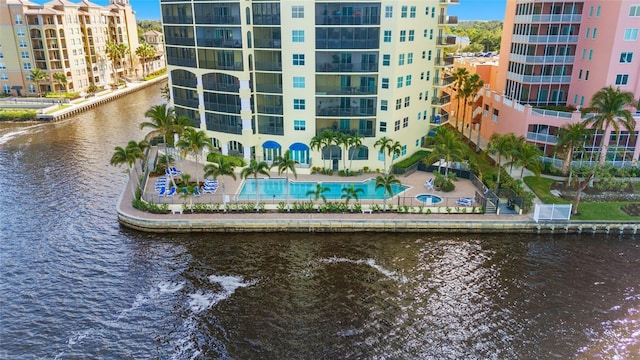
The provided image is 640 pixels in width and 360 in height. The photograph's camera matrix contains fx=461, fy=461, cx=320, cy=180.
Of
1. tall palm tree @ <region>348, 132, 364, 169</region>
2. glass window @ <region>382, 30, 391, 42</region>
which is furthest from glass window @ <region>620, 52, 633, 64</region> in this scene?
tall palm tree @ <region>348, 132, 364, 169</region>

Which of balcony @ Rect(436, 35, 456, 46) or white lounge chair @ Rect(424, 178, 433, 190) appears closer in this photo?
white lounge chair @ Rect(424, 178, 433, 190)

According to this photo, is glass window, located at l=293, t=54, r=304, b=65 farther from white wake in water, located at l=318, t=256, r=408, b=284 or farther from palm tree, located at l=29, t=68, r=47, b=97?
palm tree, located at l=29, t=68, r=47, b=97

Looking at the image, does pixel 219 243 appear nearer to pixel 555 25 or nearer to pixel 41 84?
pixel 555 25

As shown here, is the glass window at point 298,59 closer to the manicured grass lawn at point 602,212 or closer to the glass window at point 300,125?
the glass window at point 300,125

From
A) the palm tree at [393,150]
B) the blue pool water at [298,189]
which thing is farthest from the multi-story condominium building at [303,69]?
the blue pool water at [298,189]

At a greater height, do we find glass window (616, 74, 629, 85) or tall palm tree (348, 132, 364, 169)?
glass window (616, 74, 629, 85)
